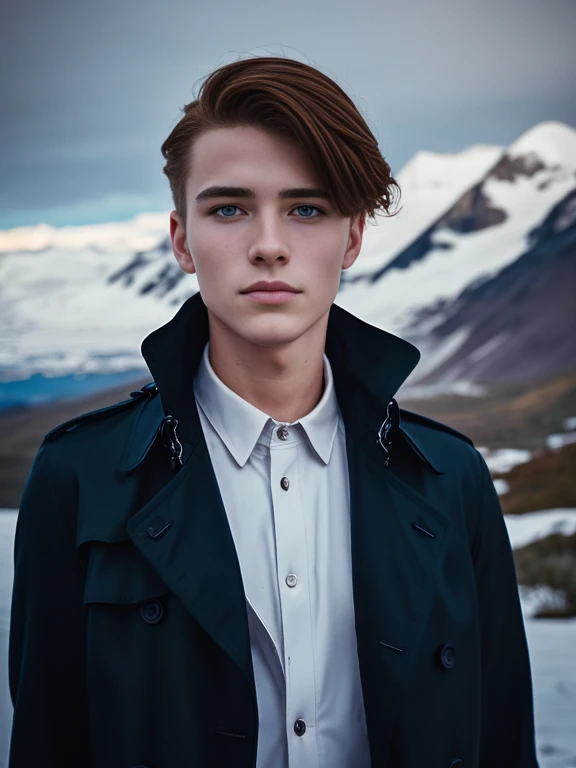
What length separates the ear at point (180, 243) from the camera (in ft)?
4.06

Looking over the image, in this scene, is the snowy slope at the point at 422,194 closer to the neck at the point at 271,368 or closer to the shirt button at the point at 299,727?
the neck at the point at 271,368

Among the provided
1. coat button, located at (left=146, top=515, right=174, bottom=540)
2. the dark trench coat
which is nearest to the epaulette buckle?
the dark trench coat

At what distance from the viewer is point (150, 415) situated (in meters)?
1.21

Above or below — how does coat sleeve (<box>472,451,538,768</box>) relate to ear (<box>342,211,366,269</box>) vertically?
below

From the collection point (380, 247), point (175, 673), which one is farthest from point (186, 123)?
point (380, 247)

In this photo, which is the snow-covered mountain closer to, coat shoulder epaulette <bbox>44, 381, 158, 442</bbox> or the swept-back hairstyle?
coat shoulder epaulette <bbox>44, 381, 158, 442</bbox>

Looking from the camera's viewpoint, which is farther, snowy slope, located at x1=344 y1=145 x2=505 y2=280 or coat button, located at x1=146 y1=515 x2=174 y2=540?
snowy slope, located at x1=344 y1=145 x2=505 y2=280

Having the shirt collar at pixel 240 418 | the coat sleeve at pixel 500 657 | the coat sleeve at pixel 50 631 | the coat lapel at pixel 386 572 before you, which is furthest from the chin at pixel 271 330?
the coat sleeve at pixel 500 657

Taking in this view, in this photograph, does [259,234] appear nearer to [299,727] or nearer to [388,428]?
[388,428]

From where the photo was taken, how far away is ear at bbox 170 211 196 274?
124 centimetres

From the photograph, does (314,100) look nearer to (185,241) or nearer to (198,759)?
(185,241)

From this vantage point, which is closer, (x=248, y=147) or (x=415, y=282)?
(x=248, y=147)

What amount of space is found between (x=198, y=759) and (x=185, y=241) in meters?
0.73

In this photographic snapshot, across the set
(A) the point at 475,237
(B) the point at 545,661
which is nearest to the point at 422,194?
(A) the point at 475,237
